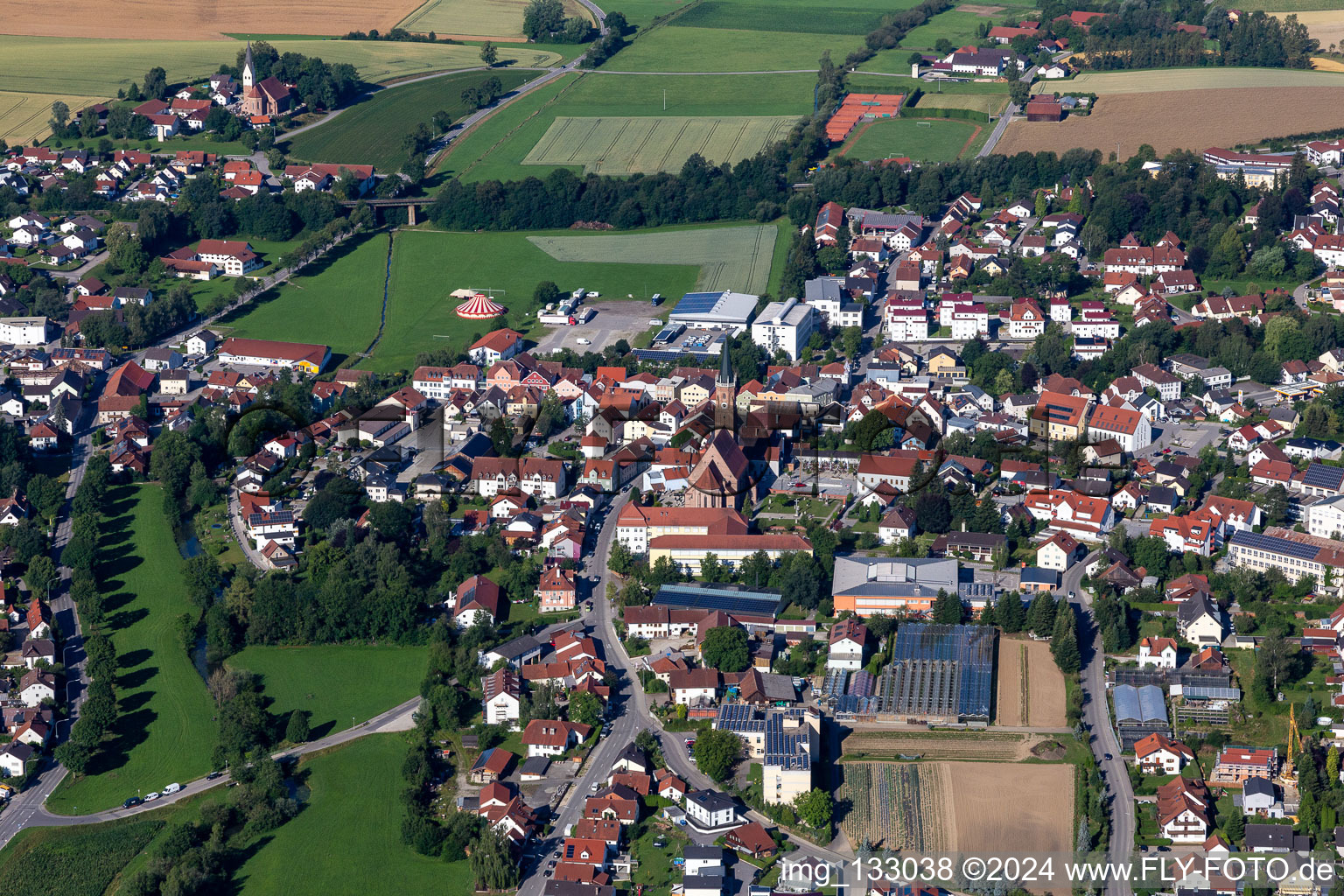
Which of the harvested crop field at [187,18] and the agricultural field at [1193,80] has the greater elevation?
the harvested crop field at [187,18]

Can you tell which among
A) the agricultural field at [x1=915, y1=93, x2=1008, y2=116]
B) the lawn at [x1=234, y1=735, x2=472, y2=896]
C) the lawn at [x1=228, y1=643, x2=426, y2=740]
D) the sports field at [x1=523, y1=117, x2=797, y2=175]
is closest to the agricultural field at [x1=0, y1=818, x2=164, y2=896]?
the lawn at [x1=234, y1=735, x2=472, y2=896]

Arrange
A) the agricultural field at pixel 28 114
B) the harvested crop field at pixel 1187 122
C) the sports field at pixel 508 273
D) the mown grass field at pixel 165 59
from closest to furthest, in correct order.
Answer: the sports field at pixel 508 273 → the harvested crop field at pixel 1187 122 → the agricultural field at pixel 28 114 → the mown grass field at pixel 165 59

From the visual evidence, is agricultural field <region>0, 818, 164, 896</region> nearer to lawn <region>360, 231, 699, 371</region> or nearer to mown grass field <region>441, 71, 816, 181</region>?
lawn <region>360, 231, 699, 371</region>

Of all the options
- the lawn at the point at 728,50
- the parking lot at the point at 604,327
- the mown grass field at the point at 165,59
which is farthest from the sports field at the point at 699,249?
the mown grass field at the point at 165,59

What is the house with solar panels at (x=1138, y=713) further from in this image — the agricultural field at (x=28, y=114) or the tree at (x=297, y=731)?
the agricultural field at (x=28, y=114)

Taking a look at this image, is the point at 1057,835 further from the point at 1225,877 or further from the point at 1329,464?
the point at 1329,464
